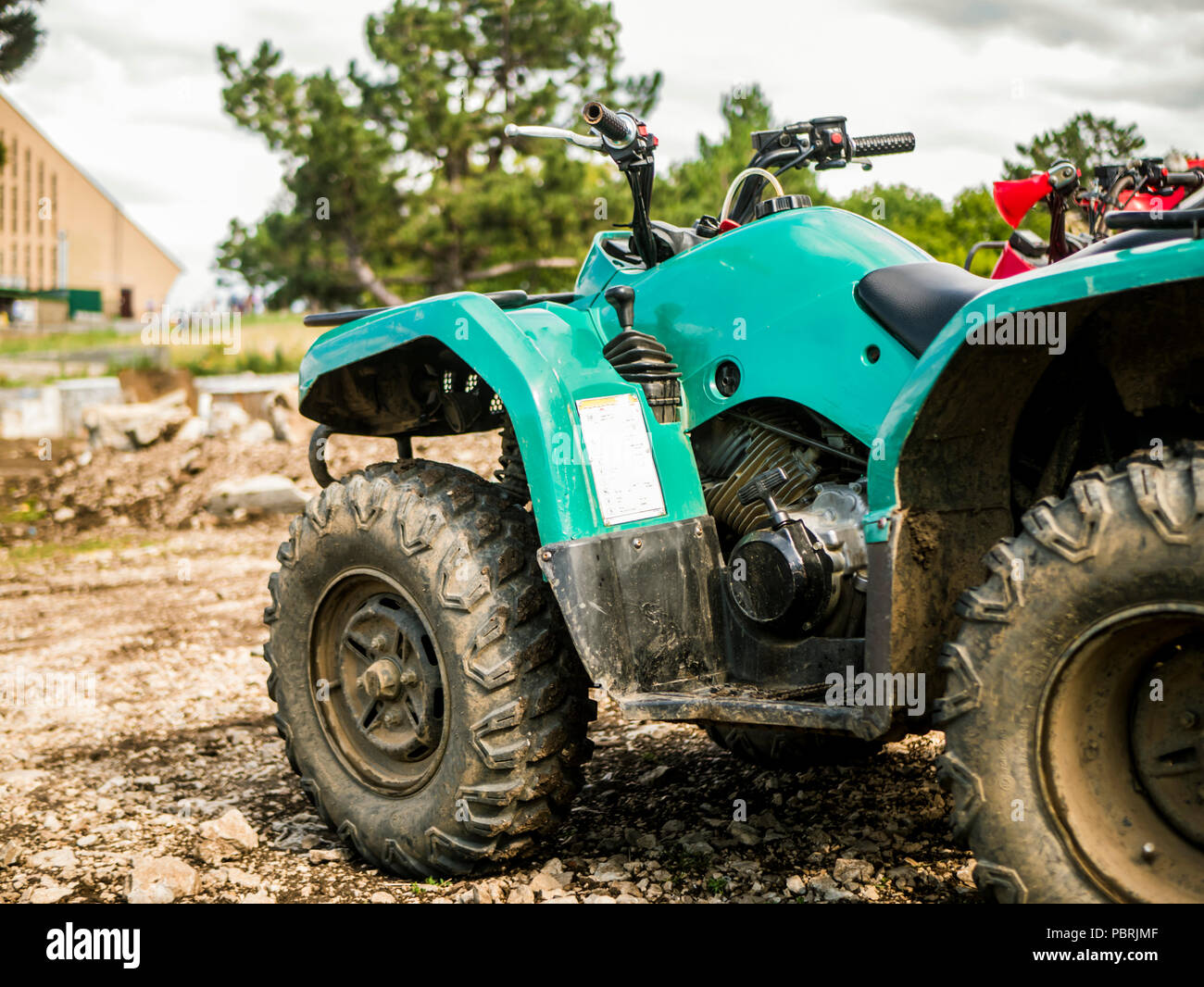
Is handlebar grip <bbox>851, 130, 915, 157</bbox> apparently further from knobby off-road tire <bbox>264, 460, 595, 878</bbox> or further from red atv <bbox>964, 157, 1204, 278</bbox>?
knobby off-road tire <bbox>264, 460, 595, 878</bbox>

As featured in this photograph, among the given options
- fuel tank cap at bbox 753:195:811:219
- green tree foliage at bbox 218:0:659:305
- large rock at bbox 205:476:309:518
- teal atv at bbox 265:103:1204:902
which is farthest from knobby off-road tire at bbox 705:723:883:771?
green tree foliage at bbox 218:0:659:305

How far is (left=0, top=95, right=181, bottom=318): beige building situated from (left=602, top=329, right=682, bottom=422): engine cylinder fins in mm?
40505

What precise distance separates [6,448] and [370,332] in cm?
1442

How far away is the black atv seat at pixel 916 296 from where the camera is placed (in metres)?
3.01

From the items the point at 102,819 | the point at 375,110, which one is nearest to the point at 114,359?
the point at 375,110

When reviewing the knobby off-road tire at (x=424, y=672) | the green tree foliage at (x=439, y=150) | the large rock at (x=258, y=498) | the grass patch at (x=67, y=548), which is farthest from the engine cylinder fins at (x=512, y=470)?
the green tree foliage at (x=439, y=150)

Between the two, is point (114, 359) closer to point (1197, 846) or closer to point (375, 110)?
point (375, 110)

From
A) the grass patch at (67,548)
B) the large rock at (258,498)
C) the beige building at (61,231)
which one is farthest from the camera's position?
the beige building at (61,231)

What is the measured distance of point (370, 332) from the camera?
3.81 meters

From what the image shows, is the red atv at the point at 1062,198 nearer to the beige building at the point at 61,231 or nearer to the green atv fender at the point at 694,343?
the green atv fender at the point at 694,343

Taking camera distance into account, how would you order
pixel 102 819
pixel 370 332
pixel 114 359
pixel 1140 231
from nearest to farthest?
pixel 1140 231 → pixel 370 332 → pixel 102 819 → pixel 114 359

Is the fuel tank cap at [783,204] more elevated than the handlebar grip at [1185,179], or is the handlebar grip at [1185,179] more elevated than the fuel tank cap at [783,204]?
the handlebar grip at [1185,179]

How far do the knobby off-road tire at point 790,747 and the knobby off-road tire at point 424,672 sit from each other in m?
0.98

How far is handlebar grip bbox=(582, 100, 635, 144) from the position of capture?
11.3 ft
